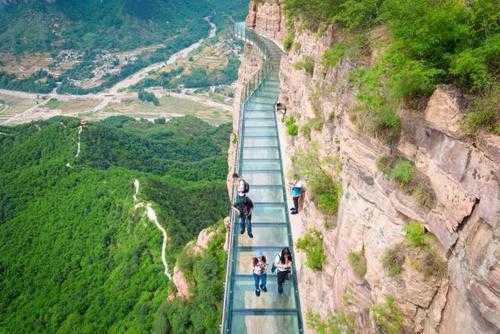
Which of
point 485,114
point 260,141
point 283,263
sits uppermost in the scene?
point 485,114

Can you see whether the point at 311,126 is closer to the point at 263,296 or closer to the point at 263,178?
the point at 263,178

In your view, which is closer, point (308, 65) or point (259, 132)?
point (308, 65)

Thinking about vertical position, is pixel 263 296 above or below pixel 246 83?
below

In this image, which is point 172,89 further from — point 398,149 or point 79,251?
point 398,149

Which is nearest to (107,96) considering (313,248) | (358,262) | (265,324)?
(265,324)

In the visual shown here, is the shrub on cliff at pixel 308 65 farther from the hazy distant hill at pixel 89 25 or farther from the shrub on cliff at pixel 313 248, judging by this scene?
the hazy distant hill at pixel 89 25

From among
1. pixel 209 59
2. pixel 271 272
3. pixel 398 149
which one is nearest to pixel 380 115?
pixel 398 149

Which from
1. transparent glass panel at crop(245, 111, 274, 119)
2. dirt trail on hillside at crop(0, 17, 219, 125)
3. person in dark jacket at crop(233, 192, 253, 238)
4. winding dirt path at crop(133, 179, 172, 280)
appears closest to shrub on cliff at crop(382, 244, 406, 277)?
person in dark jacket at crop(233, 192, 253, 238)
